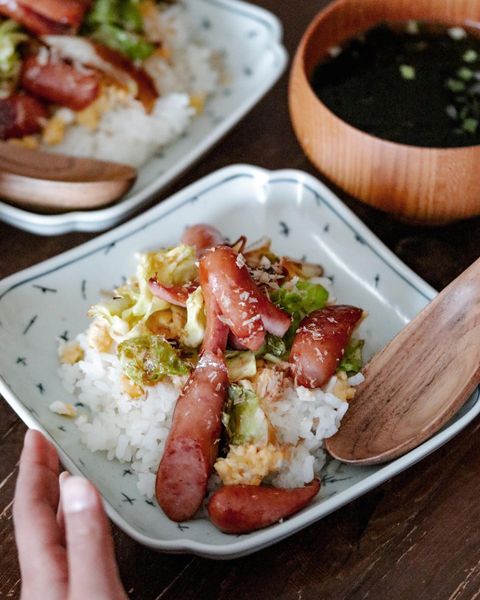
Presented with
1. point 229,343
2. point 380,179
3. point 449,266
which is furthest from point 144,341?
point 449,266

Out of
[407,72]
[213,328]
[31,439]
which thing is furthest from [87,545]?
[407,72]

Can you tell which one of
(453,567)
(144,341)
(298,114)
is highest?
(298,114)

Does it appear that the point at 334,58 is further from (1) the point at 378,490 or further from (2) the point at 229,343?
(1) the point at 378,490

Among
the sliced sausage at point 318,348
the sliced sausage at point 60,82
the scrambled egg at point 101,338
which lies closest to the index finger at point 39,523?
the scrambled egg at point 101,338

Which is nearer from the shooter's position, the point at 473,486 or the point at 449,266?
the point at 473,486

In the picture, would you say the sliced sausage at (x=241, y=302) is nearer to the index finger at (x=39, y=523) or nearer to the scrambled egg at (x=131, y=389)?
the scrambled egg at (x=131, y=389)

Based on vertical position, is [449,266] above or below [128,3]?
below

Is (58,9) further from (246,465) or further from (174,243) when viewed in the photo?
(246,465)
